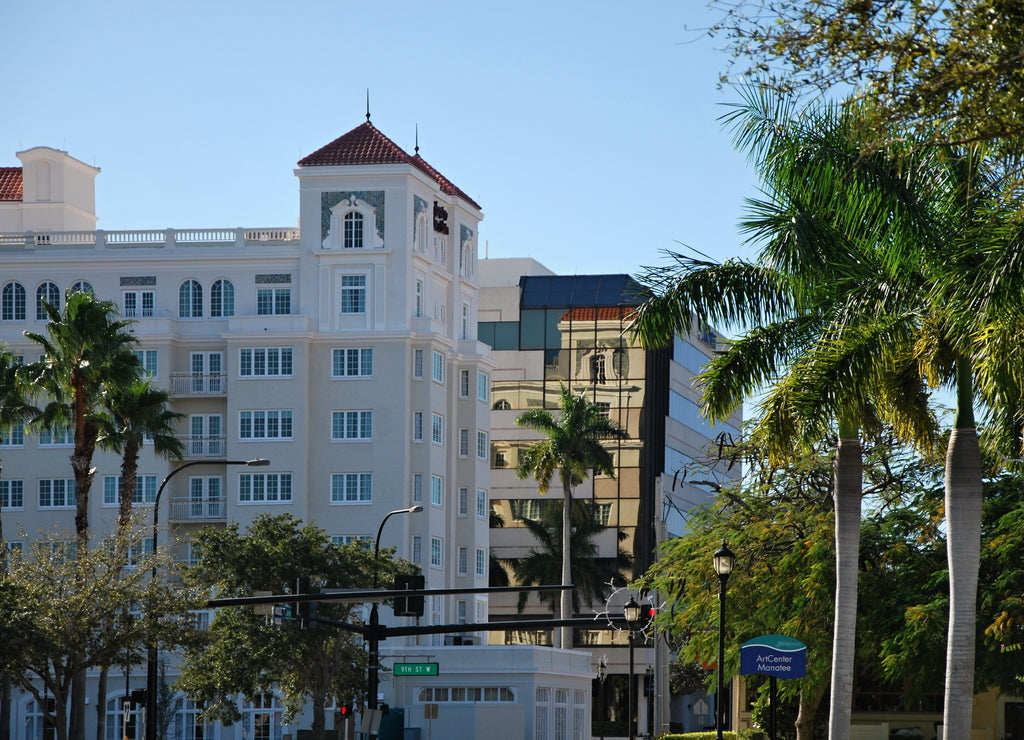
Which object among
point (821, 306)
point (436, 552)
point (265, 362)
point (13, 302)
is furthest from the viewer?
point (13, 302)

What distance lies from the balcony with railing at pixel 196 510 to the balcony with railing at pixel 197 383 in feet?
17.8

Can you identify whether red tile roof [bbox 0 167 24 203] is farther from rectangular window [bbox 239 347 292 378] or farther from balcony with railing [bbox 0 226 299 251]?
rectangular window [bbox 239 347 292 378]

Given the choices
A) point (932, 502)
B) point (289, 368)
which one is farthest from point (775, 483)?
point (289, 368)

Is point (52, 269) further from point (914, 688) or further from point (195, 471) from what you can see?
point (914, 688)

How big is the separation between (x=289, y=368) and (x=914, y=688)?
49.8m

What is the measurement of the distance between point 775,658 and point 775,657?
0.02 m

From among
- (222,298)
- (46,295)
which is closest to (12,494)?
(46,295)

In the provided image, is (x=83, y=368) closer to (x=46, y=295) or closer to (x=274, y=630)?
(x=274, y=630)

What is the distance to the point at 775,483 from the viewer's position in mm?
42375

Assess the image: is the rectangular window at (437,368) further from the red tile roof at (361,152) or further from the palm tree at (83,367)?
the palm tree at (83,367)

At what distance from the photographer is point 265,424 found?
8169cm

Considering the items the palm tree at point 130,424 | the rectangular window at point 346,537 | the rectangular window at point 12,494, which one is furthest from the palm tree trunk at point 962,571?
the rectangular window at point 12,494

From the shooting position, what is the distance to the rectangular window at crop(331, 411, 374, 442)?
81562 mm

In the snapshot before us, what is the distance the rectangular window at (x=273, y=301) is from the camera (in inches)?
3278
